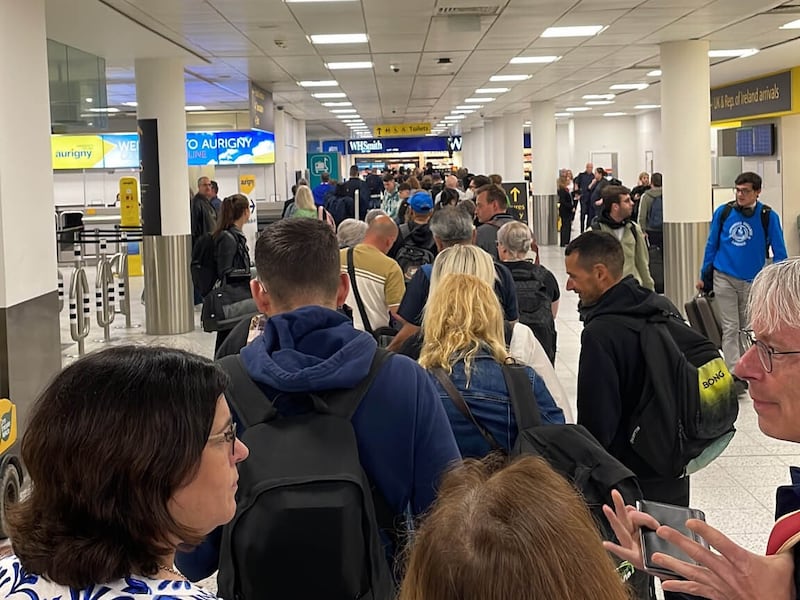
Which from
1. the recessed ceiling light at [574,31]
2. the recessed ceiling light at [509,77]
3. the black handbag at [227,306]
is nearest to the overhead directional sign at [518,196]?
the recessed ceiling light at [509,77]

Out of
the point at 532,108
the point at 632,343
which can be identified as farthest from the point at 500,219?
the point at 532,108

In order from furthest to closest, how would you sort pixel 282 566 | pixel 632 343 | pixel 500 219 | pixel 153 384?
pixel 500 219
pixel 632 343
pixel 282 566
pixel 153 384

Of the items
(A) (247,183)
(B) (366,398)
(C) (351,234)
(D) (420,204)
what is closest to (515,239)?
(C) (351,234)

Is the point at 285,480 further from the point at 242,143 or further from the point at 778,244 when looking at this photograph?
the point at 242,143

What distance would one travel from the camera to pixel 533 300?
16.4 feet

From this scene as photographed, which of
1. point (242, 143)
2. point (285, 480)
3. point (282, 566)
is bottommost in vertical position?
point (282, 566)

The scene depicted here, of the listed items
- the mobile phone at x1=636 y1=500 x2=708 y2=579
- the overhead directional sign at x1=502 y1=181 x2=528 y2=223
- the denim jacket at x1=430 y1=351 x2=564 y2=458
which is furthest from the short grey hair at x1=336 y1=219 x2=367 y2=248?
the overhead directional sign at x1=502 y1=181 x2=528 y2=223

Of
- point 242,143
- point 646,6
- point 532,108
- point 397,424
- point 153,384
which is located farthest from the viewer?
point 532,108

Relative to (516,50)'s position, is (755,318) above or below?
below

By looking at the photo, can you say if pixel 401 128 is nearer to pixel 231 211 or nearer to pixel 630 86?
pixel 630 86

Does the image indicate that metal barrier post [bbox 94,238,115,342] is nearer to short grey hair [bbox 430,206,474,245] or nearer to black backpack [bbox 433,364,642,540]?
short grey hair [bbox 430,206,474,245]

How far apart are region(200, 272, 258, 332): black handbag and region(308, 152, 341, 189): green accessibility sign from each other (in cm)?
2413

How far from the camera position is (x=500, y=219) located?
693 cm

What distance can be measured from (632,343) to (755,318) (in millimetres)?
1291
